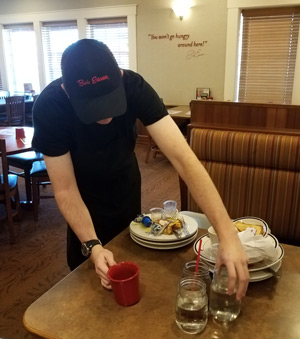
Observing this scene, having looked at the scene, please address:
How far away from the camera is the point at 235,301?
842 mm

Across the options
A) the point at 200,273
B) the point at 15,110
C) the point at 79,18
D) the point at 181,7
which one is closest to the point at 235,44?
the point at 181,7

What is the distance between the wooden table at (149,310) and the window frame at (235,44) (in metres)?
4.55

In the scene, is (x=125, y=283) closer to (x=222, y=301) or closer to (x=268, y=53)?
(x=222, y=301)

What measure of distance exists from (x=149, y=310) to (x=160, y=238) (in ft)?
1.02

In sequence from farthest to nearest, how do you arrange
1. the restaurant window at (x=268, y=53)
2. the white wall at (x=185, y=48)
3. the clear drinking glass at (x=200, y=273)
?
the white wall at (x=185, y=48) → the restaurant window at (x=268, y=53) → the clear drinking glass at (x=200, y=273)

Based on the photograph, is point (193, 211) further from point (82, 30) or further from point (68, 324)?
point (82, 30)

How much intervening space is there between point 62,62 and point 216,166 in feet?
3.66

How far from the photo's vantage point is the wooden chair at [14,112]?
567cm

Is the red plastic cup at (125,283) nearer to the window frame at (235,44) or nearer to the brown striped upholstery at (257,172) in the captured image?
the brown striped upholstery at (257,172)

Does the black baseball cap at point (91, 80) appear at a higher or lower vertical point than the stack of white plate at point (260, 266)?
higher

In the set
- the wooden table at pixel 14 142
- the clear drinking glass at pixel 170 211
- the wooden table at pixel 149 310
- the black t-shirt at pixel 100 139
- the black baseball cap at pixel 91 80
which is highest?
the black baseball cap at pixel 91 80

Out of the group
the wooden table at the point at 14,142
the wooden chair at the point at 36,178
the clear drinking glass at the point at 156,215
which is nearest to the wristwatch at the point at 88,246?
the clear drinking glass at the point at 156,215

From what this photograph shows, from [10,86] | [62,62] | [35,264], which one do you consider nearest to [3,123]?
[10,86]
